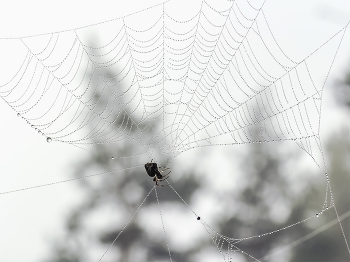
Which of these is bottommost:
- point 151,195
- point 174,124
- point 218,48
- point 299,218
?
point 299,218

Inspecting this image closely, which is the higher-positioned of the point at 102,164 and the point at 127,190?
the point at 102,164

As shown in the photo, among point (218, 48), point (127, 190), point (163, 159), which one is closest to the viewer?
point (218, 48)

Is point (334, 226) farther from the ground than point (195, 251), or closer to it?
closer to it

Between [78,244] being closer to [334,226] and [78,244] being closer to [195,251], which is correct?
[195,251]

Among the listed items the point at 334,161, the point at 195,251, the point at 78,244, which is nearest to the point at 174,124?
the point at 195,251

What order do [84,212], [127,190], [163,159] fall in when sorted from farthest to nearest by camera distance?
1. [127,190]
2. [84,212]
3. [163,159]

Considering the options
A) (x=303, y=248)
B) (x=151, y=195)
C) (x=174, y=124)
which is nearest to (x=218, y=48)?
Result: (x=174, y=124)

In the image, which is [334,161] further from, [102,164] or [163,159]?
[102,164]

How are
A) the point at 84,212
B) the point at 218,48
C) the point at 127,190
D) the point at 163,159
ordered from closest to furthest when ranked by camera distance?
the point at 218,48 < the point at 163,159 < the point at 84,212 < the point at 127,190

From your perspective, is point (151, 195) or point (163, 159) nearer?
point (163, 159)
